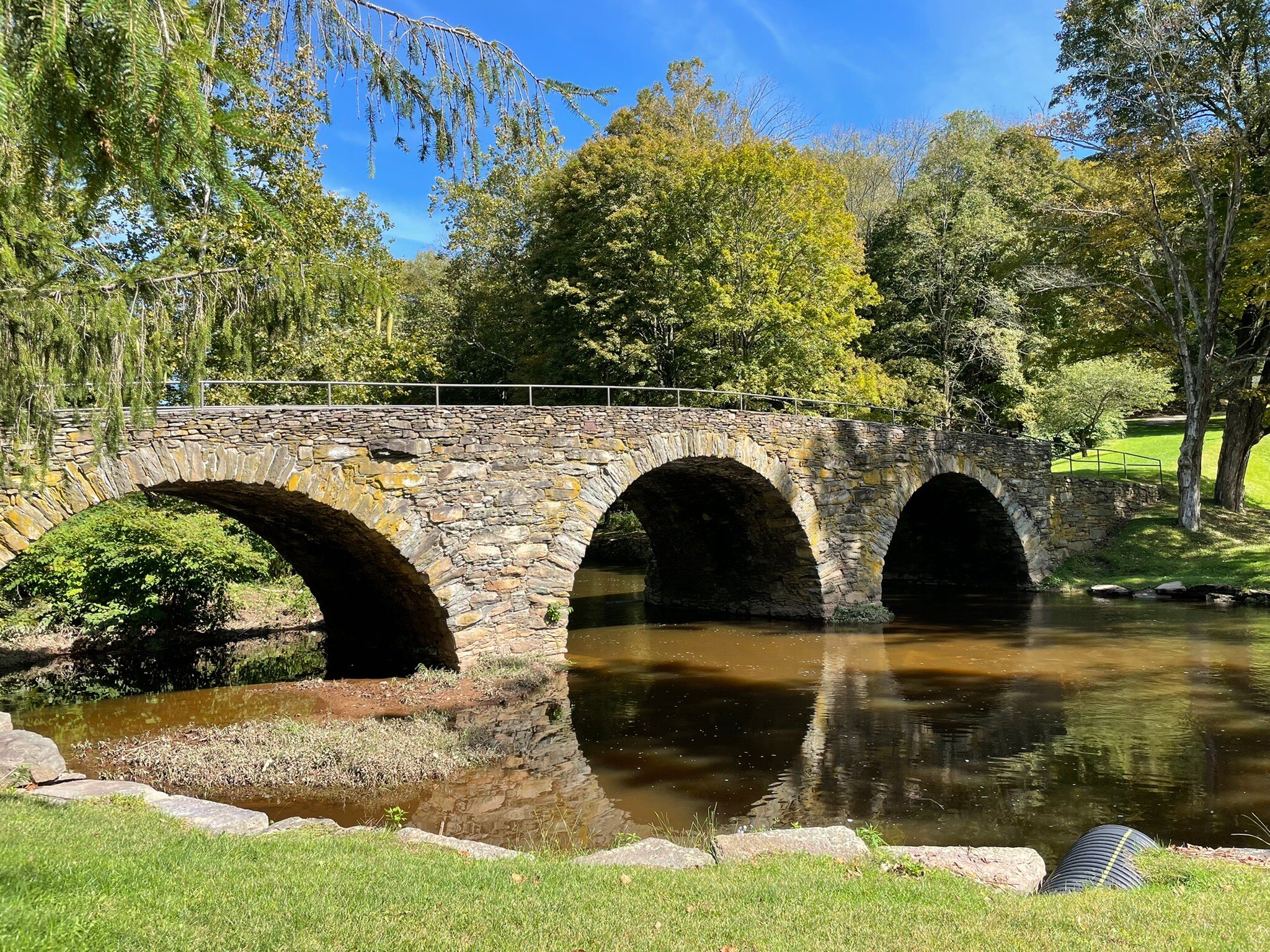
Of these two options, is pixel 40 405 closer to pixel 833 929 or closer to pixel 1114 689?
pixel 833 929

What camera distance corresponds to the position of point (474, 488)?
39.5ft

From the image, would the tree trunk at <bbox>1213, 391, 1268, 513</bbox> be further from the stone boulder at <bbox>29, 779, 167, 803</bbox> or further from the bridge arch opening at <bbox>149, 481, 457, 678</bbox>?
the stone boulder at <bbox>29, 779, 167, 803</bbox>

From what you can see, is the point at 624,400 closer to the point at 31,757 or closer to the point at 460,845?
the point at 31,757

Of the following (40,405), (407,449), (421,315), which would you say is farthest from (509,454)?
(421,315)

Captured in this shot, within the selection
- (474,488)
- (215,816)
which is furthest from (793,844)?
(474,488)

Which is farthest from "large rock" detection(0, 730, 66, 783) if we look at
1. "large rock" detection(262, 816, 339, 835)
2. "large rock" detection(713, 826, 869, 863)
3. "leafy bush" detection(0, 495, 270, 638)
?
"leafy bush" detection(0, 495, 270, 638)

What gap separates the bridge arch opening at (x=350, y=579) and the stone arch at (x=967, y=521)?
9675mm

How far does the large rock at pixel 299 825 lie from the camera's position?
18.4 ft

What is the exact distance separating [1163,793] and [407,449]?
347 inches

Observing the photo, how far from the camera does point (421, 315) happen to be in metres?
31.1

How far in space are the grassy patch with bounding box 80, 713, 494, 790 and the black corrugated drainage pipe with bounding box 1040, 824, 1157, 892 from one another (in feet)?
17.2

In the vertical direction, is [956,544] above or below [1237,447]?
below

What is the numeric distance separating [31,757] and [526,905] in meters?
4.88

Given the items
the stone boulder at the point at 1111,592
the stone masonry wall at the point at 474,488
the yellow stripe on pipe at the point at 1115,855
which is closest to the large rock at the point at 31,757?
the stone masonry wall at the point at 474,488
